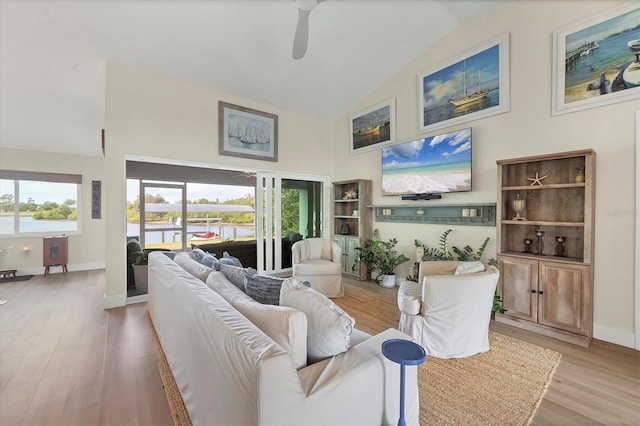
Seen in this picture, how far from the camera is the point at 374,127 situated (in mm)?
5199

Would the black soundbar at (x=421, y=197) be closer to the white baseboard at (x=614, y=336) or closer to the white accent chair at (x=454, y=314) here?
the white accent chair at (x=454, y=314)

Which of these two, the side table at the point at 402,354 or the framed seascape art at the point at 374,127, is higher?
the framed seascape art at the point at 374,127

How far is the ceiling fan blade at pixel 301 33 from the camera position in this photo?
7.97ft

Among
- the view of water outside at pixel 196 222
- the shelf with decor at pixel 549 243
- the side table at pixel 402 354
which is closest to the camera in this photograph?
the side table at pixel 402 354

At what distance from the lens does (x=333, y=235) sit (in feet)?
19.3

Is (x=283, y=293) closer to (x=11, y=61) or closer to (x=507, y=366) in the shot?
(x=507, y=366)

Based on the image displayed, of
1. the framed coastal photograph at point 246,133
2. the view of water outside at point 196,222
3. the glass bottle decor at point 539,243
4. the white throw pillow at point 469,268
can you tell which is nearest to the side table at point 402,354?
the white throw pillow at point 469,268

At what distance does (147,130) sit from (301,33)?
108 inches

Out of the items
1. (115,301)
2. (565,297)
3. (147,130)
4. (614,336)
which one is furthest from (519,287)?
(147,130)

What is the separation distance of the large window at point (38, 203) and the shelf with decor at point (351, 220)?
19.3ft

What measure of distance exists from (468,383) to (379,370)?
126 centimetres

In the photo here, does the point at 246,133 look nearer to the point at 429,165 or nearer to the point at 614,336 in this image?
the point at 429,165

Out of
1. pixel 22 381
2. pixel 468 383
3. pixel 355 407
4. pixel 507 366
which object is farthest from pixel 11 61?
pixel 507 366

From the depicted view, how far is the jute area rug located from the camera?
171 cm
